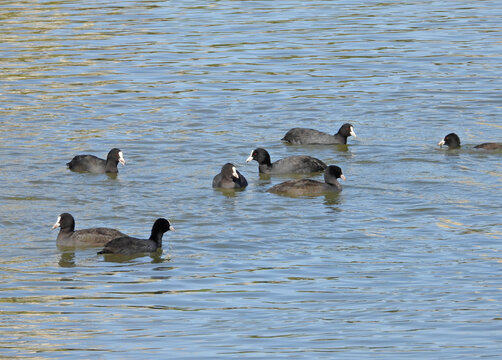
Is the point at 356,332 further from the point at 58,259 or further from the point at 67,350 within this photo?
the point at 58,259

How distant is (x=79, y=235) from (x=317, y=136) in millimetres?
9357

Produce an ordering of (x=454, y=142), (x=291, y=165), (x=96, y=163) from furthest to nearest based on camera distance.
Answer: (x=454, y=142)
(x=291, y=165)
(x=96, y=163)

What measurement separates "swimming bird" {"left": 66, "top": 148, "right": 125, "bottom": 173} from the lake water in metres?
0.33

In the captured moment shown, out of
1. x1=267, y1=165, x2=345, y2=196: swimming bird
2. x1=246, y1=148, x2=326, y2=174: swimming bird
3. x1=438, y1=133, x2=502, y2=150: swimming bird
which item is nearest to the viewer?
x1=267, y1=165, x2=345, y2=196: swimming bird

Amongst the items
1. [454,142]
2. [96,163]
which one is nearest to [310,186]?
[454,142]

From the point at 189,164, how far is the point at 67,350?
1177 cm

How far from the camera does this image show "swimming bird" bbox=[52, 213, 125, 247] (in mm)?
20297

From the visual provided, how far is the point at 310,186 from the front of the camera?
79.3ft

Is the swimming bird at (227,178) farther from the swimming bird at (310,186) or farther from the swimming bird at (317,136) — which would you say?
the swimming bird at (317,136)

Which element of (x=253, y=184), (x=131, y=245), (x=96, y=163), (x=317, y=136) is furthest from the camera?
(x=317, y=136)

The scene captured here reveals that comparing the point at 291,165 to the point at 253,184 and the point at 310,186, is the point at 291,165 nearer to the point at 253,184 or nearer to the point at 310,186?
the point at 253,184

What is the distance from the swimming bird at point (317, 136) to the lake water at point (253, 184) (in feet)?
0.96

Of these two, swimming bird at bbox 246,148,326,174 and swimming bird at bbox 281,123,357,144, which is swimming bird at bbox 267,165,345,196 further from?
swimming bird at bbox 281,123,357,144

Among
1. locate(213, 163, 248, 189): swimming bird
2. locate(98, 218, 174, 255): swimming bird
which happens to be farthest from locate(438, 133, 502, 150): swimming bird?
locate(98, 218, 174, 255): swimming bird
